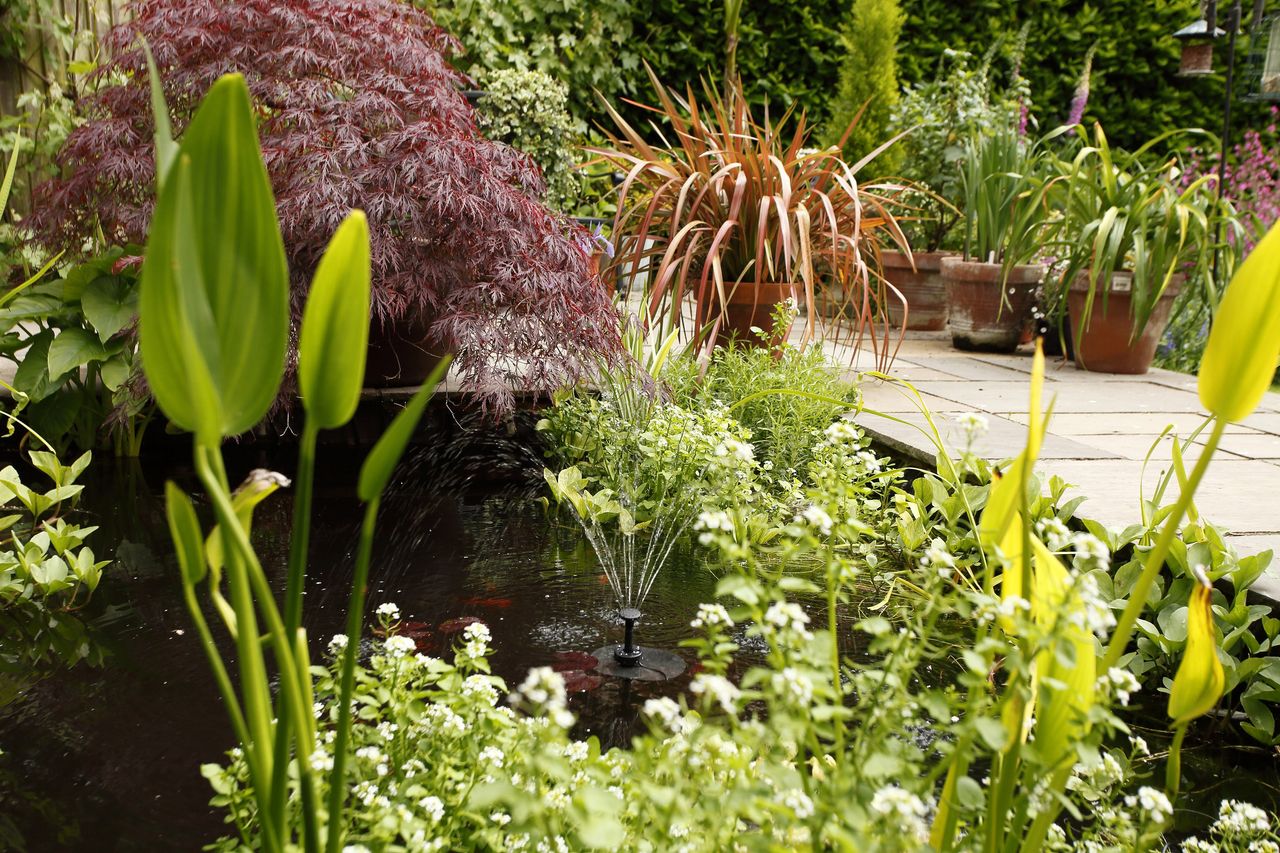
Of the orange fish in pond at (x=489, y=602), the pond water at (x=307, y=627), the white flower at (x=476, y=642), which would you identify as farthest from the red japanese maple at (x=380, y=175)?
the white flower at (x=476, y=642)

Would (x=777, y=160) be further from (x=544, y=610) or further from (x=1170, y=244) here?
(x=544, y=610)

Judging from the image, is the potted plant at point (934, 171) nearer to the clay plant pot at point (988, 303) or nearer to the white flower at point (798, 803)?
the clay plant pot at point (988, 303)

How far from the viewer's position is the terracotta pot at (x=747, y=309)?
359 cm

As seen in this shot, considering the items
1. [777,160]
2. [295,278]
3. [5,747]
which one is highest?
[777,160]

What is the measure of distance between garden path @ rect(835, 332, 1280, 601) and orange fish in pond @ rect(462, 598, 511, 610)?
0.97m

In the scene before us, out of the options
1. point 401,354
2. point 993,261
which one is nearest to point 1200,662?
point 401,354

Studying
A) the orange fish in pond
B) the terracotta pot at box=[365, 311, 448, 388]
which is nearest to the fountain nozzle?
the orange fish in pond

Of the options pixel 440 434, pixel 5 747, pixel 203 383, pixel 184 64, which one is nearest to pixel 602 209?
pixel 440 434

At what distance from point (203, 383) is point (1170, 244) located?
4.14m

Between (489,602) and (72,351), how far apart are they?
58.0 inches

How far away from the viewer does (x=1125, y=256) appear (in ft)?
14.1

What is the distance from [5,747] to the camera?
1.51 m

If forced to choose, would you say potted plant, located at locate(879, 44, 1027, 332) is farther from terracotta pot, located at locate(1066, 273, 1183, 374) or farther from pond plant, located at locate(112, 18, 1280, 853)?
pond plant, located at locate(112, 18, 1280, 853)

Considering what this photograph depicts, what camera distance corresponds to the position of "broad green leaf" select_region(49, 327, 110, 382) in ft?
8.87
